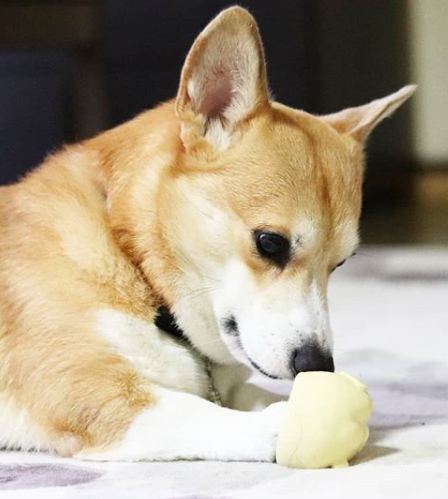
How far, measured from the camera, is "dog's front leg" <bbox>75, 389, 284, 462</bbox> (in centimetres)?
145

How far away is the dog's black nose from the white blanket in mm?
141

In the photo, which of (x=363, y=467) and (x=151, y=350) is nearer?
(x=363, y=467)

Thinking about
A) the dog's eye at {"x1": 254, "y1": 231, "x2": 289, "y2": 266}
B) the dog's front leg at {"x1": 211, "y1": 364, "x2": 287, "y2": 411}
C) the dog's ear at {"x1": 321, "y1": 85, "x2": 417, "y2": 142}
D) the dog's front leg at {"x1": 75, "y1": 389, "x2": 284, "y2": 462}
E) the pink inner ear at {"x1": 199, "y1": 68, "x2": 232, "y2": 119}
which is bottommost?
the dog's front leg at {"x1": 211, "y1": 364, "x2": 287, "y2": 411}

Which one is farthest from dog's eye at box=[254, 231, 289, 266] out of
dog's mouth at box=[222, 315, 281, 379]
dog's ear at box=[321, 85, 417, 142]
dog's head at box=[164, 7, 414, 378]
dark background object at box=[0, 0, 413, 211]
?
dark background object at box=[0, 0, 413, 211]

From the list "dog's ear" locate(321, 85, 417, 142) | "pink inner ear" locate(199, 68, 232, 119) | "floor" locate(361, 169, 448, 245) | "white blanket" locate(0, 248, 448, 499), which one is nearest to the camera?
"white blanket" locate(0, 248, 448, 499)

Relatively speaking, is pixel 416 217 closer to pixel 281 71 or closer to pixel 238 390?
pixel 281 71

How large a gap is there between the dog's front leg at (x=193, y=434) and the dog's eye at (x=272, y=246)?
0.22 m

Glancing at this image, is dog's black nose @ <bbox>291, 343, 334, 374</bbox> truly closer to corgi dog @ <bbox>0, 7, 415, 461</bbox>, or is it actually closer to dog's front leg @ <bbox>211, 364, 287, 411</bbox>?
corgi dog @ <bbox>0, 7, 415, 461</bbox>

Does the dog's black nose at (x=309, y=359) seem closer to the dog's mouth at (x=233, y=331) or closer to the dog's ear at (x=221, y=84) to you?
the dog's mouth at (x=233, y=331)

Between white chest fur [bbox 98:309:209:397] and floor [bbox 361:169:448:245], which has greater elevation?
white chest fur [bbox 98:309:209:397]

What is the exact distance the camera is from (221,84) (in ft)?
5.48

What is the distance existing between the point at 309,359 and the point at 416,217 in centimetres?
361

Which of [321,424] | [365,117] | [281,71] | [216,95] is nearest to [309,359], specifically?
[321,424]

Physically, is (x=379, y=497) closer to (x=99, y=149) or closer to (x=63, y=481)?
(x=63, y=481)
